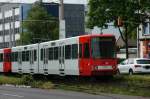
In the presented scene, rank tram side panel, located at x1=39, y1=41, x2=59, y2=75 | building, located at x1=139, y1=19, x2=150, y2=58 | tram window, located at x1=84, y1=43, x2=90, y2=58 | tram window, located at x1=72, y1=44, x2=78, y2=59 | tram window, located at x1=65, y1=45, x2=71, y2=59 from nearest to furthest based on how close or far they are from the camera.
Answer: tram window, located at x1=84, y1=43, x2=90, y2=58 → tram window, located at x1=72, y1=44, x2=78, y2=59 → tram window, located at x1=65, y1=45, x2=71, y2=59 → tram side panel, located at x1=39, y1=41, x2=59, y2=75 → building, located at x1=139, y1=19, x2=150, y2=58

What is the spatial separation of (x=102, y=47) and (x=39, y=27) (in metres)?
61.6

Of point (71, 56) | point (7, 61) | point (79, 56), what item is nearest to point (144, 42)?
point (7, 61)

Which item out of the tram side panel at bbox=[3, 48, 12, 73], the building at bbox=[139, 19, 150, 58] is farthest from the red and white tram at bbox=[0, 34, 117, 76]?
the building at bbox=[139, 19, 150, 58]

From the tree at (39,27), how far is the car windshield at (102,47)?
59.9 meters

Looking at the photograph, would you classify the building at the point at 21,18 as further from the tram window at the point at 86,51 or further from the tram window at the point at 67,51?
the tram window at the point at 86,51

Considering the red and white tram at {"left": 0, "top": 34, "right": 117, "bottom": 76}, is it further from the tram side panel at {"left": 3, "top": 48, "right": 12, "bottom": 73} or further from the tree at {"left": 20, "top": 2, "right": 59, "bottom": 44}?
the tree at {"left": 20, "top": 2, "right": 59, "bottom": 44}

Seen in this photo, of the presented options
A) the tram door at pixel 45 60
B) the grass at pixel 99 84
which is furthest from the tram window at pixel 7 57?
the grass at pixel 99 84

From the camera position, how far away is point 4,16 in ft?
490

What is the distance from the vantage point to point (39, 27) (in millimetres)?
95375

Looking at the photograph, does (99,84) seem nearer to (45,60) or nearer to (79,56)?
(79,56)

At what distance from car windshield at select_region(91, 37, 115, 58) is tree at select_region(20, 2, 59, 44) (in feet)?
197

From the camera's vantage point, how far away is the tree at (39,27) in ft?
311

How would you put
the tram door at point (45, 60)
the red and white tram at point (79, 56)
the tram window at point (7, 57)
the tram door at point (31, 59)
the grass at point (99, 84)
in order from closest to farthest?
the grass at point (99, 84) → the red and white tram at point (79, 56) → the tram door at point (45, 60) → the tram door at point (31, 59) → the tram window at point (7, 57)

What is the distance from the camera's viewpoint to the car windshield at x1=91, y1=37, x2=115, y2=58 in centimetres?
3425
